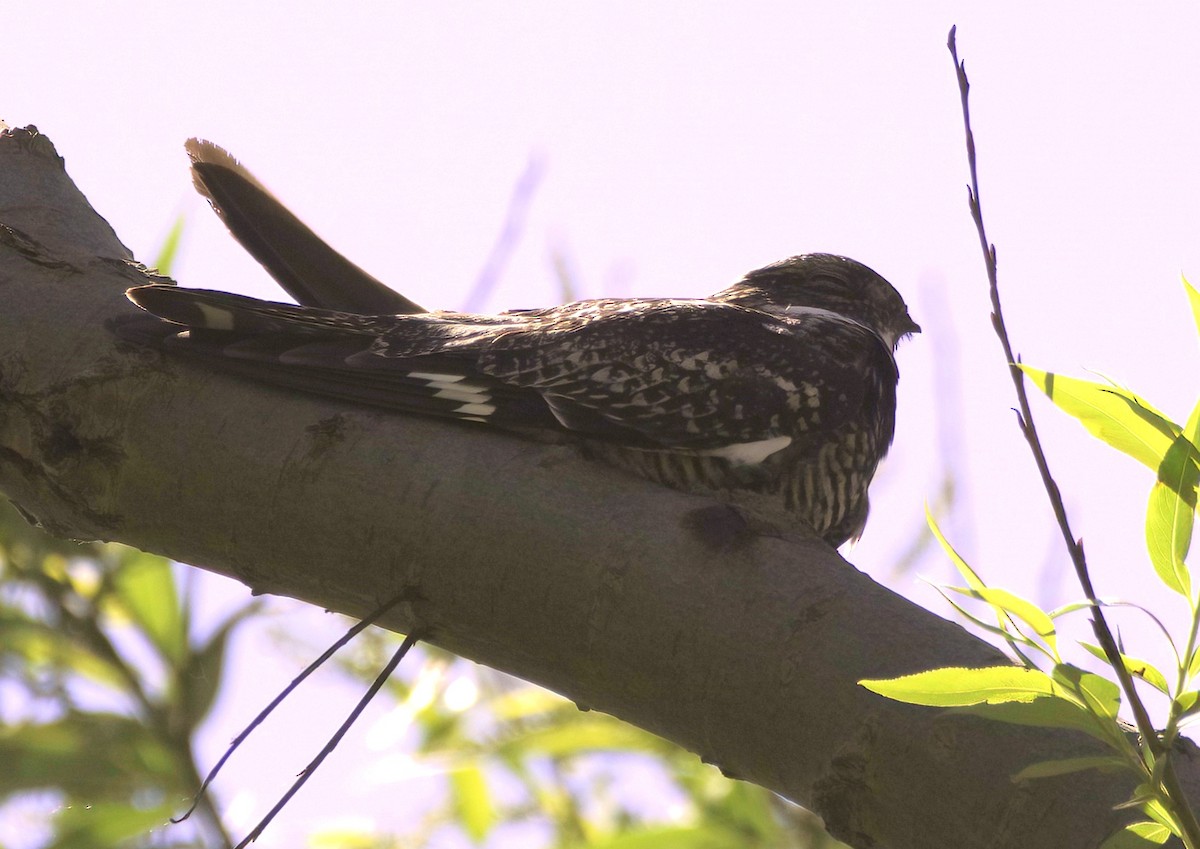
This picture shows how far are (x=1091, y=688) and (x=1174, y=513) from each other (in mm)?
226

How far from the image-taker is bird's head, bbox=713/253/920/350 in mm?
3609

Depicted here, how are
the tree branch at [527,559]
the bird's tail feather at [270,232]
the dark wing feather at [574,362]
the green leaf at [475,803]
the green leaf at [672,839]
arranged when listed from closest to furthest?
the tree branch at [527,559]
the dark wing feather at [574,362]
the bird's tail feather at [270,232]
the green leaf at [672,839]
the green leaf at [475,803]

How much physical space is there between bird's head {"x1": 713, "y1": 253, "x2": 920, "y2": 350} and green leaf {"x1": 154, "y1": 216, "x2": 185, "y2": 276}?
5.27 ft

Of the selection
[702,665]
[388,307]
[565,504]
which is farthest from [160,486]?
[388,307]

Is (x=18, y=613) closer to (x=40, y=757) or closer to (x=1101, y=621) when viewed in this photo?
(x=40, y=757)

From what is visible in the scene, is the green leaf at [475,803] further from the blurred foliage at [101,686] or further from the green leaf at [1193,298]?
the green leaf at [1193,298]

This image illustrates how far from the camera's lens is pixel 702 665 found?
1.65 m

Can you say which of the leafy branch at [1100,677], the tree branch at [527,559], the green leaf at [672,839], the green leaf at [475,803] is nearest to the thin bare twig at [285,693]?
the tree branch at [527,559]

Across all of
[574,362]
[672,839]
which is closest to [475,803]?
[672,839]

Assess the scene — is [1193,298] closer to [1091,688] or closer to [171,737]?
[1091,688]

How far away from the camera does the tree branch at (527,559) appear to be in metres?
1.52

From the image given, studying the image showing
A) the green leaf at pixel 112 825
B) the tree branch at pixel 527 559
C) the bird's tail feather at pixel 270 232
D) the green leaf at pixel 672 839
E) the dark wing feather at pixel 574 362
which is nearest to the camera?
the tree branch at pixel 527 559

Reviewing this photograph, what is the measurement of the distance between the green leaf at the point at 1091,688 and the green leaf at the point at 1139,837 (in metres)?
0.14

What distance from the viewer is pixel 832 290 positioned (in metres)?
3.63
